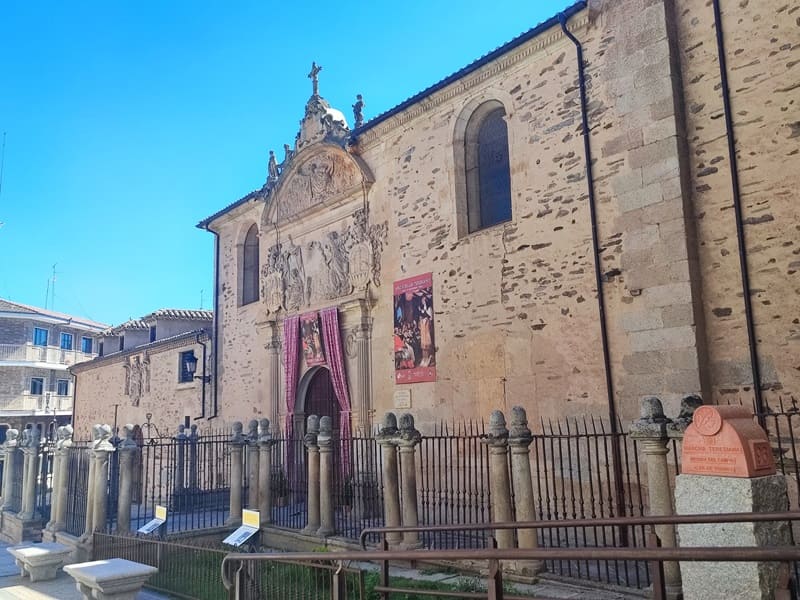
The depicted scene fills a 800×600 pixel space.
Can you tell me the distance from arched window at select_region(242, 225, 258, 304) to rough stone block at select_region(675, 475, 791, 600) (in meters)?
13.9

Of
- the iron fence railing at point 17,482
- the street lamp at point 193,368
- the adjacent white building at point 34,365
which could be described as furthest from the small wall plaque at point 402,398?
the adjacent white building at point 34,365

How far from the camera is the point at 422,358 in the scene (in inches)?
458

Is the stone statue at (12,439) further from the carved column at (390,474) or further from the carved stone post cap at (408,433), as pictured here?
the carved stone post cap at (408,433)

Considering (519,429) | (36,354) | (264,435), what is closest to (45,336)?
(36,354)

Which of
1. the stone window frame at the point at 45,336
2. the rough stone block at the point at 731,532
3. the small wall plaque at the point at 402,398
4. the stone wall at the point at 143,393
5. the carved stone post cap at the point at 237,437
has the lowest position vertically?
Result: the rough stone block at the point at 731,532

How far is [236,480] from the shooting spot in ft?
35.9

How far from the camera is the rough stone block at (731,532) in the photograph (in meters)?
4.17

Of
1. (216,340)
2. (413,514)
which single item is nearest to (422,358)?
(413,514)

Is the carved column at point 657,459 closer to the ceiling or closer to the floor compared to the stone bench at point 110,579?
closer to the ceiling

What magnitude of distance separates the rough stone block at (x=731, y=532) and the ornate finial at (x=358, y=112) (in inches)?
426

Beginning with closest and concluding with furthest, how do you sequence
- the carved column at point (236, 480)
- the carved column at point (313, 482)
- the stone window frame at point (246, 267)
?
the carved column at point (313, 482), the carved column at point (236, 480), the stone window frame at point (246, 267)

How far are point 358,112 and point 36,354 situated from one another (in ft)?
97.1

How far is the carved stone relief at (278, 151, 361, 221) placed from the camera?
14.0 meters

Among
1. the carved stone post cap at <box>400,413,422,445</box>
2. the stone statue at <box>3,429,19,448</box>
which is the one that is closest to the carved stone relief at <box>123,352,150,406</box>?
the stone statue at <box>3,429,19,448</box>
